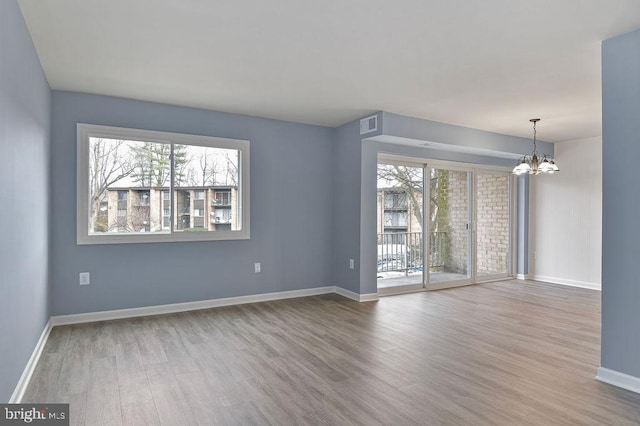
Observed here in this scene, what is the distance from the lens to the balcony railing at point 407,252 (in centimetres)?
560

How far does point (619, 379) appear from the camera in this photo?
2.60 metres

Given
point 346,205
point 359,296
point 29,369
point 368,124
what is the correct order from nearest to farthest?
point 29,369, point 368,124, point 359,296, point 346,205

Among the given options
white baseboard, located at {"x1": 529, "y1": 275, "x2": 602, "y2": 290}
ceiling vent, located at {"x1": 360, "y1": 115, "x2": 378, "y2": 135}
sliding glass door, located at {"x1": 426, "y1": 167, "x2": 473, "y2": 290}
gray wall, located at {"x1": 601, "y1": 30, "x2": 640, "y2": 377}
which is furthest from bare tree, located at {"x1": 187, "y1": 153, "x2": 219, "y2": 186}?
white baseboard, located at {"x1": 529, "y1": 275, "x2": 602, "y2": 290}

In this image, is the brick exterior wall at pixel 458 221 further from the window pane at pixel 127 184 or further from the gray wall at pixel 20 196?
the gray wall at pixel 20 196

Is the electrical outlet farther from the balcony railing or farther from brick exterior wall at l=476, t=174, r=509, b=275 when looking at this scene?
brick exterior wall at l=476, t=174, r=509, b=275

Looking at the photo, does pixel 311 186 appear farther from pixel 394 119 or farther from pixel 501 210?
pixel 501 210

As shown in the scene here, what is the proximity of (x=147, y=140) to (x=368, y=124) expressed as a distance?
2759 millimetres

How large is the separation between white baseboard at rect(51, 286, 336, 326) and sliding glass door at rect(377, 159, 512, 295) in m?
1.16

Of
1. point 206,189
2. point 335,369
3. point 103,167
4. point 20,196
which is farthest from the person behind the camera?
point 206,189

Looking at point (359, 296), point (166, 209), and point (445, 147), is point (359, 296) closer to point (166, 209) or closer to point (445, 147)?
point (445, 147)

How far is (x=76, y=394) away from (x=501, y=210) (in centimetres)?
673

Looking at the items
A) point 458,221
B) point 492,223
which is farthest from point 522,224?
point 458,221

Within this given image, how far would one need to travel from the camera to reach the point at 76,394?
97.4 inches

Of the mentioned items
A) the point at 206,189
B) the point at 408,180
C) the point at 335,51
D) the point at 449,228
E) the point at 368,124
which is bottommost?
the point at 449,228
